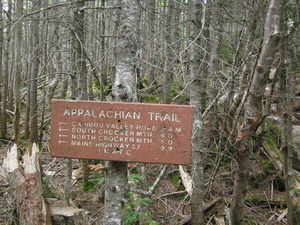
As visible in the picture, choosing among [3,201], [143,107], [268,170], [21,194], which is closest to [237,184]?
[143,107]

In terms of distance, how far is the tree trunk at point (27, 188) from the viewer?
361 cm

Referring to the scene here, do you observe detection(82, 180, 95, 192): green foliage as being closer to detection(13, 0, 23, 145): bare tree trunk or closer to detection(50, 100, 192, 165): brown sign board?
detection(13, 0, 23, 145): bare tree trunk

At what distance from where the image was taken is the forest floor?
5387mm

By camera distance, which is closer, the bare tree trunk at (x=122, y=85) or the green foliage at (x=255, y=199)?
the bare tree trunk at (x=122, y=85)

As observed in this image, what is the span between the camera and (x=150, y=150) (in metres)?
2.43

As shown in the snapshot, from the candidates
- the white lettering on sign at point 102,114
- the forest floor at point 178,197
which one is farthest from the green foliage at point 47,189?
the white lettering on sign at point 102,114

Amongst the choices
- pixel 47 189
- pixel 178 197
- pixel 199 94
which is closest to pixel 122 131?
pixel 199 94

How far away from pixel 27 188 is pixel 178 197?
4151 mm

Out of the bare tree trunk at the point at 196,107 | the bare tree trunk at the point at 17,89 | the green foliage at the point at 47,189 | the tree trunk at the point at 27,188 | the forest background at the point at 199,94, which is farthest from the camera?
the bare tree trunk at the point at 17,89

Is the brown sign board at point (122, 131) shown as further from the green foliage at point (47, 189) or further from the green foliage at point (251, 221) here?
the green foliage at point (251, 221)

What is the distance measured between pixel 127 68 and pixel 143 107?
23.6 inches

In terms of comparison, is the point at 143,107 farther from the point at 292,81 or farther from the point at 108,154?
the point at 292,81

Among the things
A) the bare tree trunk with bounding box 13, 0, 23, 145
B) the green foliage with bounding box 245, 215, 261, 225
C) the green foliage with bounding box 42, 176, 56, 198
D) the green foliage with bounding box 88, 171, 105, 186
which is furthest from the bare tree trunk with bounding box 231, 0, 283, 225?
the bare tree trunk with bounding box 13, 0, 23, 145

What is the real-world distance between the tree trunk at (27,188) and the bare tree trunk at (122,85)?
52.1 inches
